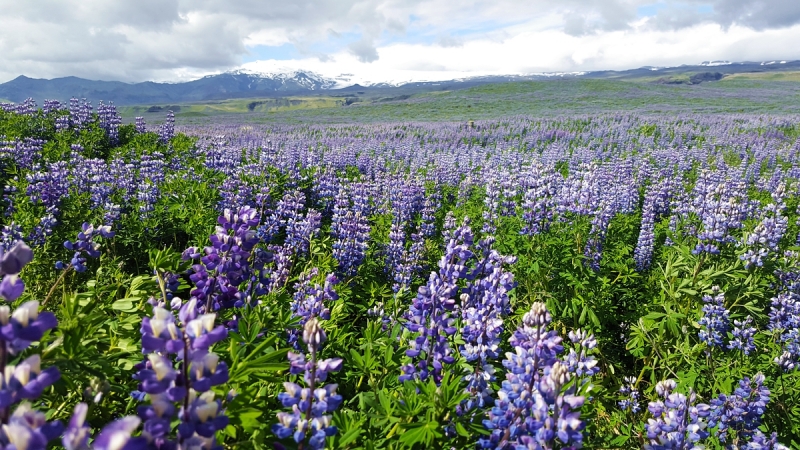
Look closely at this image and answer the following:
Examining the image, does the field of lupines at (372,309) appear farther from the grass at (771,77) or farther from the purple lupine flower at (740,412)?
the grass at (771,77)

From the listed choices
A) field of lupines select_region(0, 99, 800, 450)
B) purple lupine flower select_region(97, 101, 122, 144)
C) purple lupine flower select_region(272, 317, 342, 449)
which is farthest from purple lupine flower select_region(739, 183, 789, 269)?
purple lupine flower select_region(97, 101, 122, 144)

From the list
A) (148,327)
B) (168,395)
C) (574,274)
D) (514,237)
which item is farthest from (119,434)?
(514,237)

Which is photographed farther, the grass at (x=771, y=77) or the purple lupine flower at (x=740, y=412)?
the grass at (x=771, y=77)

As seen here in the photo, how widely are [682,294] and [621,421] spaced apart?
187 cm

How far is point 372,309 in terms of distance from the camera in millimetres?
4012

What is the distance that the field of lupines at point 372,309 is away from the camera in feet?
4.88

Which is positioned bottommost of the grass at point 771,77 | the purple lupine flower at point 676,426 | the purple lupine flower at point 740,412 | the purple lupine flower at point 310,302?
the purple lupine flower at point 740,412

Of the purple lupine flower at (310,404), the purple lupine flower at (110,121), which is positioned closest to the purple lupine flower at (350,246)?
the purple lupine flower at (310,404)

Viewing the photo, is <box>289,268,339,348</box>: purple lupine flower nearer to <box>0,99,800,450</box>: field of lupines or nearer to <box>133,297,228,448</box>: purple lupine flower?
<box>0,99,800,450</box>: field of lupines

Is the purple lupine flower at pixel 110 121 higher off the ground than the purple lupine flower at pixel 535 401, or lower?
higher

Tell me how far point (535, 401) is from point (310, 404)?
862 mm

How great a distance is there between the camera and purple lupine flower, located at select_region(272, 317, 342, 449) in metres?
1.49

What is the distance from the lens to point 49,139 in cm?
899

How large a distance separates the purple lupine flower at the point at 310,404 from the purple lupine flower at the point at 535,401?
685 mm
